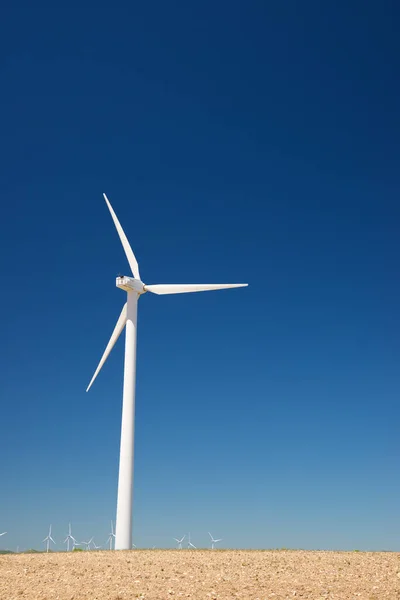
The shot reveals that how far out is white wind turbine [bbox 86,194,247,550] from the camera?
46938 millimetres

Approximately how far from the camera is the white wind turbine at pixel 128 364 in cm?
4694

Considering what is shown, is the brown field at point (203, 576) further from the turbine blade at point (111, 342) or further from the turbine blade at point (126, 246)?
the turbine blade at point (126, 246)

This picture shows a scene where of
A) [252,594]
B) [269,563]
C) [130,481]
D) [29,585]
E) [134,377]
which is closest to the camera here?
[252,594]

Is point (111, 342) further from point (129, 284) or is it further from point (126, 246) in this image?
point (126, 246)

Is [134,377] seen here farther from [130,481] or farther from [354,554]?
[354,554]

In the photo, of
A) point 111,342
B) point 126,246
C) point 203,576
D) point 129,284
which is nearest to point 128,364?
point 111,342

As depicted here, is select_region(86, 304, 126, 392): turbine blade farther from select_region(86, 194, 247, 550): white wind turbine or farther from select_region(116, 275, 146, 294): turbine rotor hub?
select_region(116, 275, 146, 294): turbine rotor hub

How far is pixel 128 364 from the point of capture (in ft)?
172

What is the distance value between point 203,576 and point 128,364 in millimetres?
23584

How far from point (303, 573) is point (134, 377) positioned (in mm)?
23818

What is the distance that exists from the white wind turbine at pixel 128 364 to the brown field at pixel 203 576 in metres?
7.01

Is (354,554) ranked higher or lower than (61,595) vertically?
higher

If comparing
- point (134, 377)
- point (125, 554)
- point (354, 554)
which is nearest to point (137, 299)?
point (134, 377)

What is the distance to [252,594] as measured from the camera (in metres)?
28.3
